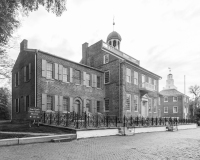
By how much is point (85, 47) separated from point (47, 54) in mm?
10377

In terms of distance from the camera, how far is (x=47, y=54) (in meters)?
16.9

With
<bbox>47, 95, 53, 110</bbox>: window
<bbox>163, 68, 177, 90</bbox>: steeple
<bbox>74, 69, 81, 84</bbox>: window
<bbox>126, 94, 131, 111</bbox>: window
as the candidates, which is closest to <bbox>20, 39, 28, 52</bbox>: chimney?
<bbox>74, 69, 81, 84</bbox>: window

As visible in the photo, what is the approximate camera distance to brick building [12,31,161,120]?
16531mm

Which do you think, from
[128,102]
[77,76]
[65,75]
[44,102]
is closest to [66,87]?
[65,75]

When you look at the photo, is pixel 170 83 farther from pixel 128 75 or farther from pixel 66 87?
pixel 66 87

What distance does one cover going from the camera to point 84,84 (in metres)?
20.3

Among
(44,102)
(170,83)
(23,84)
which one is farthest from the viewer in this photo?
(170,83)

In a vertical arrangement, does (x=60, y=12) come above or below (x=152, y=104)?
above

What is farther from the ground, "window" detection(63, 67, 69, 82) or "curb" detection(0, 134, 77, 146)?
"window" detection(63, 67, 69, 82)

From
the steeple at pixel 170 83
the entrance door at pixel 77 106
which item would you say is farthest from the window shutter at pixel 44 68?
the steeple at pixel 170 83

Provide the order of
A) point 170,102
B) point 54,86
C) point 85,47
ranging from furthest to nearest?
point 170,102
point 85,47
point 54,86

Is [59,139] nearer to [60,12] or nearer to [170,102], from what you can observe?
[60,12]

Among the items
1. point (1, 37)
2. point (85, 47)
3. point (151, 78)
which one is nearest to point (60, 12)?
point (1, 37)

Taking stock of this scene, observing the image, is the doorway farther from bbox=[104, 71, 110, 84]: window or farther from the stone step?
the stone step
